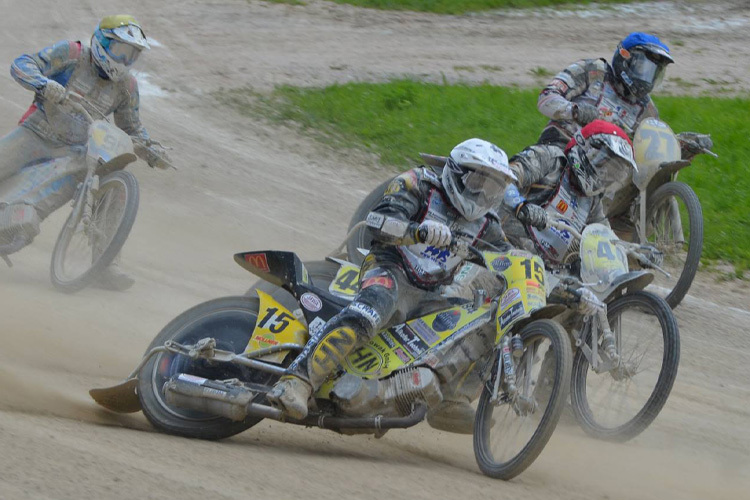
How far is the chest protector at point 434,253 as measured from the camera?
645 cm

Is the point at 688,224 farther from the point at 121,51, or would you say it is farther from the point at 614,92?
the point at 121,51

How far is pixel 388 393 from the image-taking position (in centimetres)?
619

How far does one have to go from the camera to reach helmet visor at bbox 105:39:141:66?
9.38 metres

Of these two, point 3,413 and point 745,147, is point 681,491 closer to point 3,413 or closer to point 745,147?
point 3,413

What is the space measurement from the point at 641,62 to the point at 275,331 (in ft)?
16.3

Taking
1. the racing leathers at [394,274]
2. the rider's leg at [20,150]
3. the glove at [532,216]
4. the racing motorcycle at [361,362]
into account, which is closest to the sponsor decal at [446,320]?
the racing motorcycle at [361,362]

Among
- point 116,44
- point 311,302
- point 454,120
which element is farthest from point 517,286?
point 454,120

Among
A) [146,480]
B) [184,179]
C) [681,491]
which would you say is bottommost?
[184,179]

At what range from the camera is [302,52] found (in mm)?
18312

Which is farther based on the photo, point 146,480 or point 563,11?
point 563,11

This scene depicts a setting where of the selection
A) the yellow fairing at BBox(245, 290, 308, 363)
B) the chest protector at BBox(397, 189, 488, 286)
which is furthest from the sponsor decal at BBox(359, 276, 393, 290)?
the yellow fairing at BBox(245, 290, 308, 363)

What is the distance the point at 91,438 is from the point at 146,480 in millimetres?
733

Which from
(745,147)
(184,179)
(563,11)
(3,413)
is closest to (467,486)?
(3,413)

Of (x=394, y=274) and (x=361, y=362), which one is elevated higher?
(x=394, y=274)
